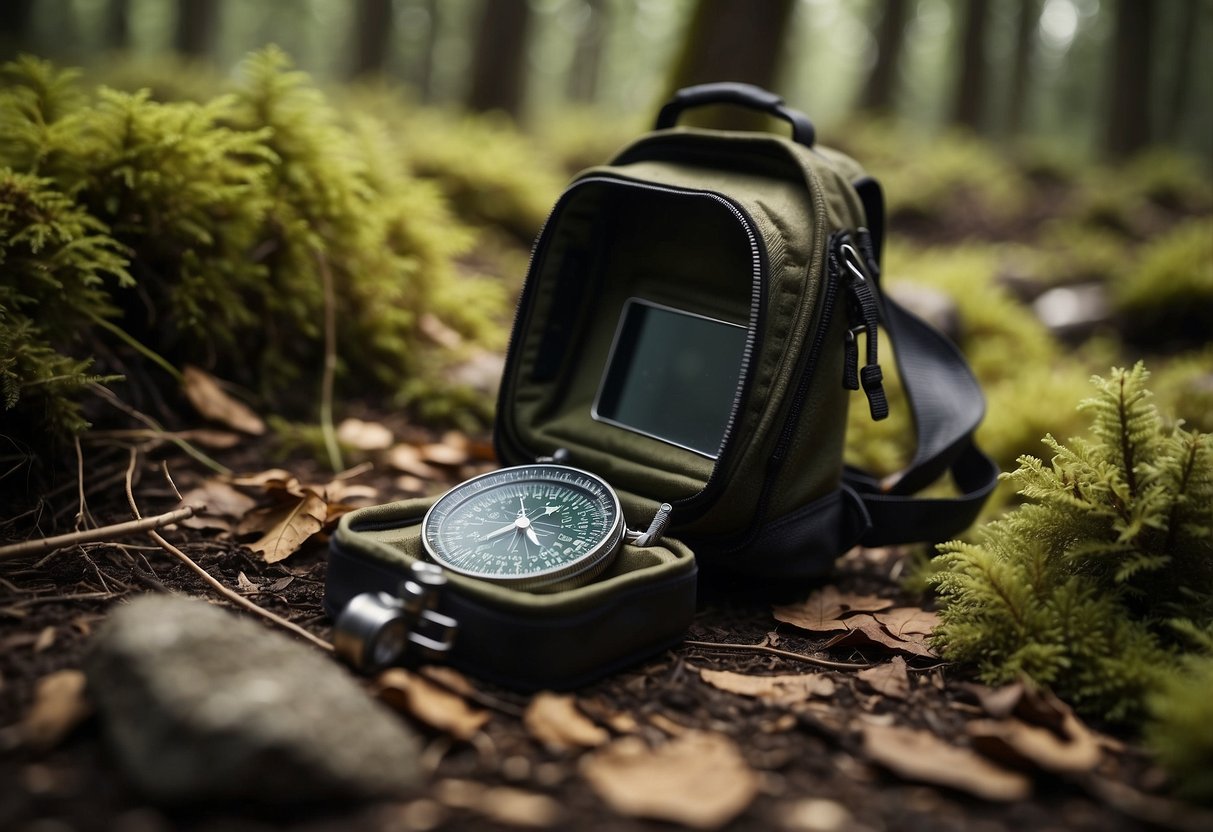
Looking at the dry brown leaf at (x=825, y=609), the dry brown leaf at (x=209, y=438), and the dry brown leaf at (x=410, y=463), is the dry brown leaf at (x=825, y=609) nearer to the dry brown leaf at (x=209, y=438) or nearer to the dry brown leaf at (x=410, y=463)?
the dry brown leaf at (x=410, y=463)

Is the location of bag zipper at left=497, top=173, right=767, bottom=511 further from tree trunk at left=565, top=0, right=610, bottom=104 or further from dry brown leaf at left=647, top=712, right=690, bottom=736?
tree trunk at left=565, top=0, right=610, bottom=104

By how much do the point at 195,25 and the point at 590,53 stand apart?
10450 millimetres

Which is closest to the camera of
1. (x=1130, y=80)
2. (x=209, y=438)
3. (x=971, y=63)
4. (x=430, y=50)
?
(x=209, y=438)

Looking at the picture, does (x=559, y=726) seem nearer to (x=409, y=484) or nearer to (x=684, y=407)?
(x=684, y=407)

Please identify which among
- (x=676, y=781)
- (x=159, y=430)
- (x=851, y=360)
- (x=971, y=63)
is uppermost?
(x=971, y=63)

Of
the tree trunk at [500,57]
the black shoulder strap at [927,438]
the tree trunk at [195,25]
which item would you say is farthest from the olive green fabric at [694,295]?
the tree trunk at [195,25]

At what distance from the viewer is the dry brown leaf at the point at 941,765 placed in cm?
153

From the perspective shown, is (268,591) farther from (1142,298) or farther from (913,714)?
(1142,298)

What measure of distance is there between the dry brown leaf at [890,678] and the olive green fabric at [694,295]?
474mm

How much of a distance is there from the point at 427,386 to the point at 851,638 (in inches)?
79.8

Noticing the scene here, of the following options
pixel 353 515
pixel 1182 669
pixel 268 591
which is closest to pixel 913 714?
pixel 1182 669

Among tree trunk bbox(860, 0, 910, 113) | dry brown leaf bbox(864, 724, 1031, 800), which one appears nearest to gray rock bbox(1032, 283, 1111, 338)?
dry brown leaf bbox(864, 724, 1031, 800)

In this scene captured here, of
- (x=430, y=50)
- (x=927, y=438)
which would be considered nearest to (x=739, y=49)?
(x=927, y=438)

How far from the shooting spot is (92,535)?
211 centimetres
